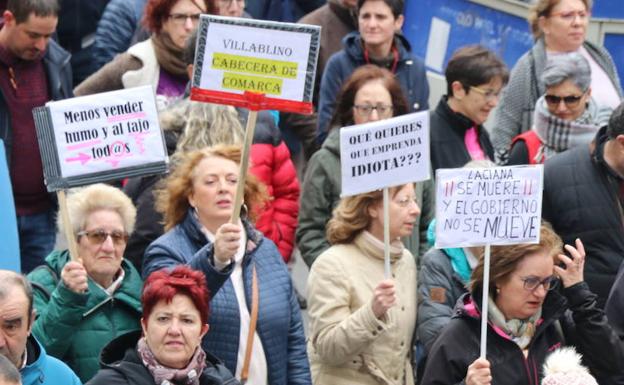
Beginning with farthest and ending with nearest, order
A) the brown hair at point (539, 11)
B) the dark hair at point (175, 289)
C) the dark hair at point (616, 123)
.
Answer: the brown hair at point (539, 11), the dark hair at point (616, 123), the dark hair at point (175, 289)

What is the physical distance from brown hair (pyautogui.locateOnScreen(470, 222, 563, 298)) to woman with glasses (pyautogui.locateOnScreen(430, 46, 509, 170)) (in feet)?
7.13

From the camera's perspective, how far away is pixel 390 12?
1064 cm

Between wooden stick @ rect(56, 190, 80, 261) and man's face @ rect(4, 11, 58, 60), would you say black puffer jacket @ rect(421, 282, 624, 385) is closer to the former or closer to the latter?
wooden stick @ rect(56, 190, 80, 261)

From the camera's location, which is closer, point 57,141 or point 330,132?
point 57,141

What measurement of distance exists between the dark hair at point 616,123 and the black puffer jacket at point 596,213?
160mm

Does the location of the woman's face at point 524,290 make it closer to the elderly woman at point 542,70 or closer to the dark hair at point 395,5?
the elderly woman at point 542,70

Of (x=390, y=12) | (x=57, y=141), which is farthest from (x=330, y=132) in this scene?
(x=57, y=141)

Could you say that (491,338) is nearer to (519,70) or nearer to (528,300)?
(528,300)

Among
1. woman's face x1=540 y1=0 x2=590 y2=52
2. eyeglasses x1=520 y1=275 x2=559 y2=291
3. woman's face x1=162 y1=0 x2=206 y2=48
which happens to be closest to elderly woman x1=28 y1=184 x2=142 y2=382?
eyeglasses x1=520 y1=275 x2=559 y2=291

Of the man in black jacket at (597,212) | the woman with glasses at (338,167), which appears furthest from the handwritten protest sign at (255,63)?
the man in black jacket at (597,212)

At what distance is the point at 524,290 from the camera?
24.9ft

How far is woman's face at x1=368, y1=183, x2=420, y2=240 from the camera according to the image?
8266mm

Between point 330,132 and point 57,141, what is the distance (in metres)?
2.14

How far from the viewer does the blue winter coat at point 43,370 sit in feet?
22.8
